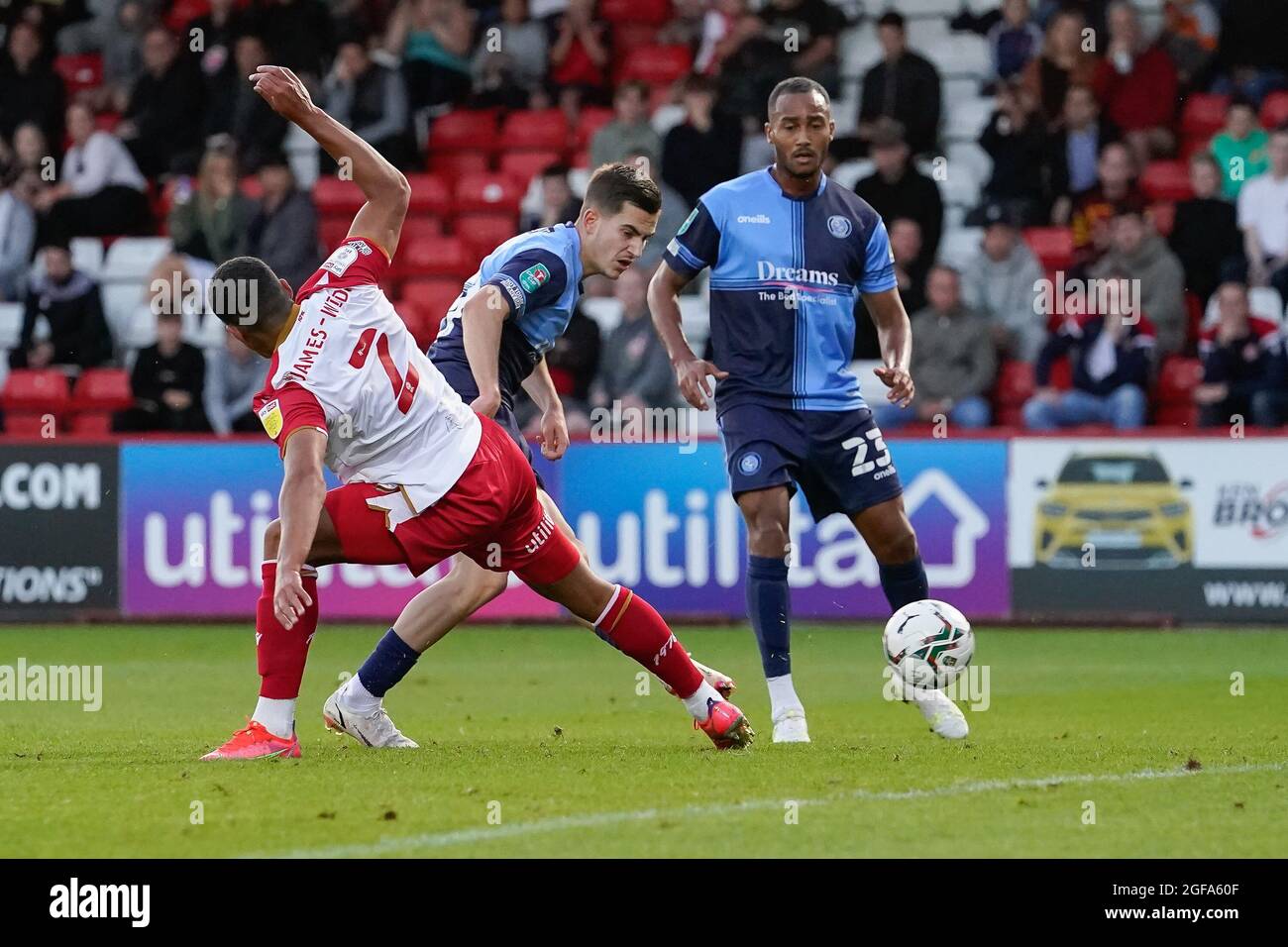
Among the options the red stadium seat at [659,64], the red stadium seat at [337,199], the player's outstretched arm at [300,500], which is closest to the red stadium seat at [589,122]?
the red stadium seat at [659,64]

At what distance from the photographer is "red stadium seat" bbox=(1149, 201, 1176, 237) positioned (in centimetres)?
1506

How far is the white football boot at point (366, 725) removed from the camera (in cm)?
721

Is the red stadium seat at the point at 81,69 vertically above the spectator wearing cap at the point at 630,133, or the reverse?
the red stadium seat at the point at 81,69

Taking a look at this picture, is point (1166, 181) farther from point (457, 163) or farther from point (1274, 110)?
point (457, 163)

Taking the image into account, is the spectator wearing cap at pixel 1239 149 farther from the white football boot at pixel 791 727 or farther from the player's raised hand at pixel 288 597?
the player's raised hand at pixel 288 597

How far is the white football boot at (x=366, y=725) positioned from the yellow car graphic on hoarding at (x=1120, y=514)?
6541 millimetres

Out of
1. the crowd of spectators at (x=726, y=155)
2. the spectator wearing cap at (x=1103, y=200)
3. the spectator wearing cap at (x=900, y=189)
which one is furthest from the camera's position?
the spectator wearing cap at (x=1103, y=200)

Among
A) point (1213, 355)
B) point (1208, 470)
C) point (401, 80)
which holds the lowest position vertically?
point (1208, 470)

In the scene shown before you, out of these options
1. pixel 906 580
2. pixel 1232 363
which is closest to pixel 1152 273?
pixel 1232 363

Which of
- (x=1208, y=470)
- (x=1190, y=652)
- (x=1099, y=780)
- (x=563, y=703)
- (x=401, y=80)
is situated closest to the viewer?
(x=1099, y=780)
